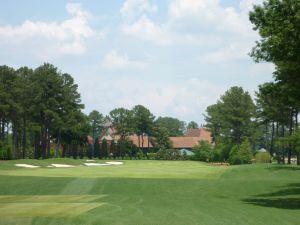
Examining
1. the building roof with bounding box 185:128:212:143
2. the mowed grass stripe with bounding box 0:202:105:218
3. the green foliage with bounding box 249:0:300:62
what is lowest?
the mowed grass stripe with bounding box 0:202:105:218

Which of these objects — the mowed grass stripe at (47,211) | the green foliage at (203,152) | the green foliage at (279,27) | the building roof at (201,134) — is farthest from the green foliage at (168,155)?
the mowed grass stripe at (47,211)

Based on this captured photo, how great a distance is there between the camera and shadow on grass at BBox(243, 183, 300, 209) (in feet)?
73.2

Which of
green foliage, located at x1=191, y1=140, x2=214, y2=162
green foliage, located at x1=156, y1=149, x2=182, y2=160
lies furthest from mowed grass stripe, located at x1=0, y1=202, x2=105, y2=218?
green foliage, located at x1=156, y1=149, x2=182, y2=160

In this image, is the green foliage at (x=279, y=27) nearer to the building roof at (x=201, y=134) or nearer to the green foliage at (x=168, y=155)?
the green foliage at (x=168, y=155)

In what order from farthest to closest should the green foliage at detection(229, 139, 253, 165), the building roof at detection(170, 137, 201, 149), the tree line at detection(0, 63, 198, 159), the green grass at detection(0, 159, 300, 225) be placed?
the building roof at detection(170, 137, 201, 149) < the tree line at detection(0, 63, 198, 159) < the green foliage at detection(229, 139, 253, 165) < the green grass at detection(0, 159, 300, 225)

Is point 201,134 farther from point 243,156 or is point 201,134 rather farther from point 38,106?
point 243,156

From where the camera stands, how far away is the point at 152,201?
74.4ft

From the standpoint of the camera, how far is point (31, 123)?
305 feet

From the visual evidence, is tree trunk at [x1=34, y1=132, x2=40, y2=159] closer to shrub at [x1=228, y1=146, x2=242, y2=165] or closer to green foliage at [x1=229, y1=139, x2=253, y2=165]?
shrub at [x1=228, y1=146, x2=242, y2=165]

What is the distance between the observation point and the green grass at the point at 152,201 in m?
15.5

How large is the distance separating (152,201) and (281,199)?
23.2ft

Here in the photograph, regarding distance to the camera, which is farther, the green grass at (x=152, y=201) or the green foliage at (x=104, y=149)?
the green foliage at (x=104, y=149)

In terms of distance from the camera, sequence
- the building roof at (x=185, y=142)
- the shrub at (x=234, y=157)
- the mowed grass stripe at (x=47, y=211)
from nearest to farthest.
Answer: the mowed grass stripe at (x=47, y=211)
the shrub at (x=234, y=157)
the building roof at (x=185, y=142)

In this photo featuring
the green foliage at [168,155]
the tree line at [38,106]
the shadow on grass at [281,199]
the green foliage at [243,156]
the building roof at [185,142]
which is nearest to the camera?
the shadow on grass at [281,199]
